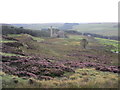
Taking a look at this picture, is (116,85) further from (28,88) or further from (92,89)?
(28,88)

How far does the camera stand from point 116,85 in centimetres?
1148

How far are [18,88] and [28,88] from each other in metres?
0.51

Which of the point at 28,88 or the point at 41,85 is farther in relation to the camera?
the point at 41,85

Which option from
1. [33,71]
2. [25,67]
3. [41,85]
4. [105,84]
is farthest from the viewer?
[25,67]

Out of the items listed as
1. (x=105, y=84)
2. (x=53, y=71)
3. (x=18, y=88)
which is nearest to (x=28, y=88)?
(x=18, y=88)

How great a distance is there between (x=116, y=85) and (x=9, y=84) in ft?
20.0

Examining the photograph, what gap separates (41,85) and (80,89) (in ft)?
7.18

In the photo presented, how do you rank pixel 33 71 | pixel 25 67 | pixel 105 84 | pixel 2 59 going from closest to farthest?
pixel 105 84 → pixel 33 71 → pixel 25 67 → pixel 2 59

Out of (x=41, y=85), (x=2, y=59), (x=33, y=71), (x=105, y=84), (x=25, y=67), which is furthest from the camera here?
(x=2, y=59)

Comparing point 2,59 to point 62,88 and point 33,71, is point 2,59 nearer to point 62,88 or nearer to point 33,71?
point 33,71

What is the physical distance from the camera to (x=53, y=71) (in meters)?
16.0

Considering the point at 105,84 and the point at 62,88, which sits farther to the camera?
the point at 105,84

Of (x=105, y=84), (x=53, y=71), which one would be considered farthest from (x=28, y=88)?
(x=53, y=71)

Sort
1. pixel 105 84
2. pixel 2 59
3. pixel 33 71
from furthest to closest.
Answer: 1. pixel 2 59
2. pixel 33 71
3. pixel 105 84
